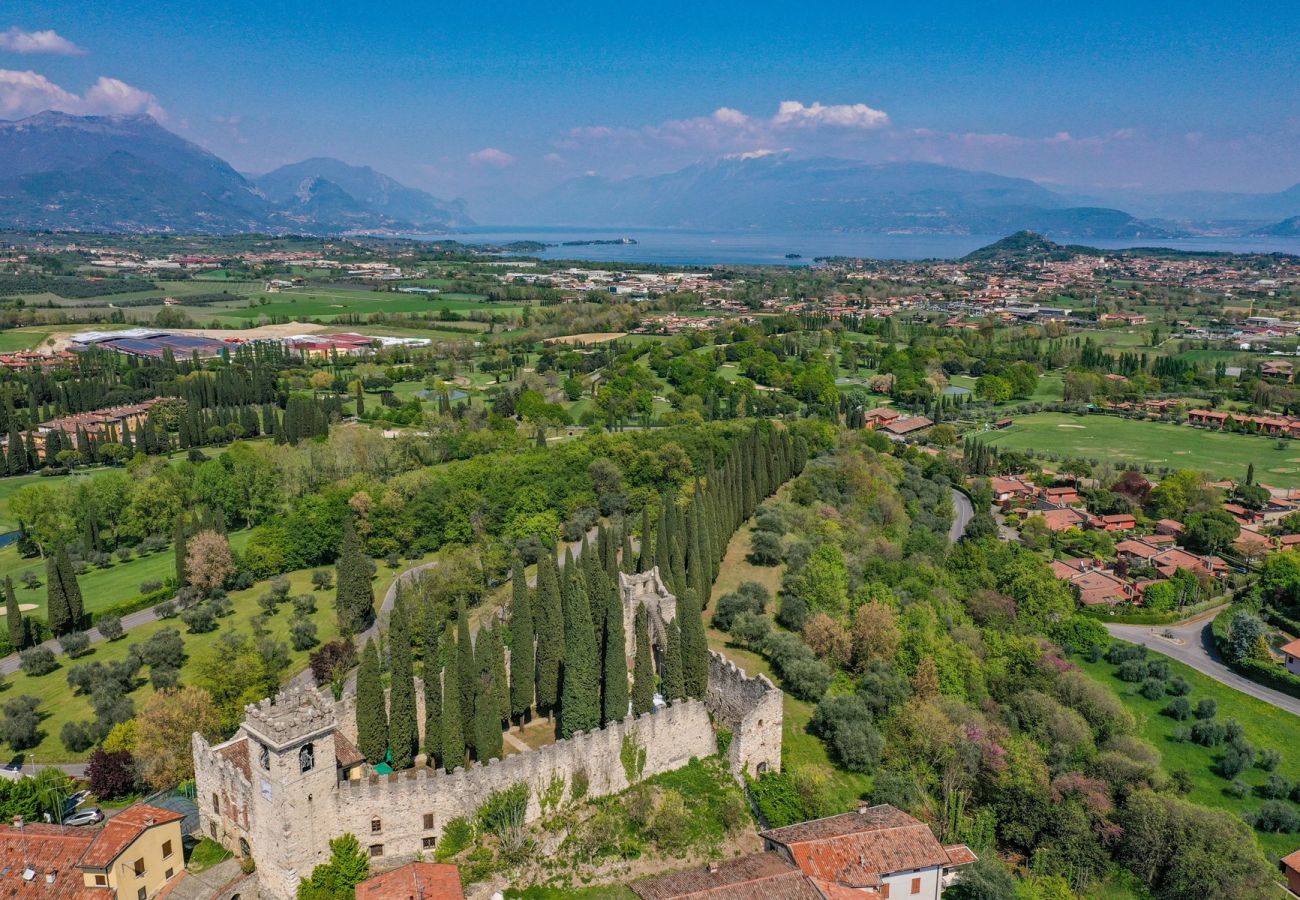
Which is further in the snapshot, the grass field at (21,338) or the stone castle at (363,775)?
the grass field at (21,338)

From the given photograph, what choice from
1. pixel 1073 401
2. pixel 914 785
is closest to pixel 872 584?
pixel 914 785

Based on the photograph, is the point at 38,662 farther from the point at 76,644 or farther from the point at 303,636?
the point at 303,636

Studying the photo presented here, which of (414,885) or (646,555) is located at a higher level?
(646,555)

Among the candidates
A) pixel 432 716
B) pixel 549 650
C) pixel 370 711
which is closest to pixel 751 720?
pixel 549 650

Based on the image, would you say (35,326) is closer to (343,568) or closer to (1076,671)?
(343,568)

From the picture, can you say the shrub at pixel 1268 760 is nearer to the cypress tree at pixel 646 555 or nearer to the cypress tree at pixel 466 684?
the cypress tree at pixel 646 555

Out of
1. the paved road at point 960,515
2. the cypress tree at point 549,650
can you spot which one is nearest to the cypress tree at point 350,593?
the cypress tree at point 549,650

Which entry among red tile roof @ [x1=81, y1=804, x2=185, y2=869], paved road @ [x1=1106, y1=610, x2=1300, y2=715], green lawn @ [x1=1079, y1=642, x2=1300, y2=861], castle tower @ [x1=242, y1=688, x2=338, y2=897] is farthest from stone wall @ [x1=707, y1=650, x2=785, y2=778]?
paved road @ [x1=1106, y1=610, x2=1300, y2=715]

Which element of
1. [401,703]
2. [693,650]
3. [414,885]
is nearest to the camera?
[414,885]
